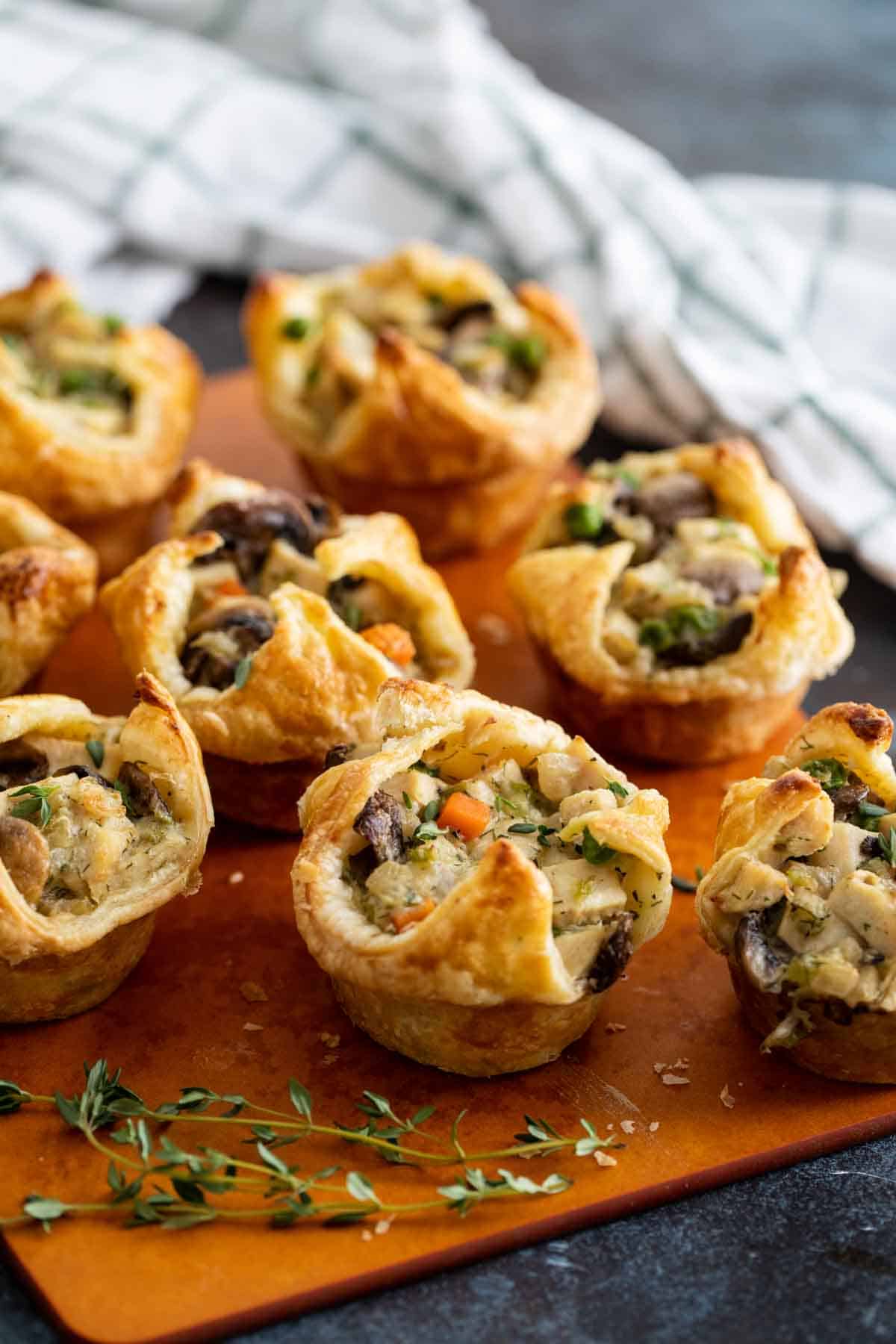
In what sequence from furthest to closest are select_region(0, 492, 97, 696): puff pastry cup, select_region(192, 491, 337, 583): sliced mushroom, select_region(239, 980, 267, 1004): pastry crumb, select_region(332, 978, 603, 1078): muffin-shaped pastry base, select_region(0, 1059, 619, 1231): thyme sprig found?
select_region(192, 491, 337, 583): sliced mushroom < select_region(0, 492, 97, 696): puff pastry cup < select_region(239, 980, 267, 1004): pastry crumb < select_region(332, 978, 603, 1078): muffin-shaped pastry base < select_region(0, 1059, 619, 1231): thyme sprig

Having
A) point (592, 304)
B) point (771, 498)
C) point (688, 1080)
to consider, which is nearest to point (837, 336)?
point (592, 304)

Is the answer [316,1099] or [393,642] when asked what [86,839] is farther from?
[393,642]

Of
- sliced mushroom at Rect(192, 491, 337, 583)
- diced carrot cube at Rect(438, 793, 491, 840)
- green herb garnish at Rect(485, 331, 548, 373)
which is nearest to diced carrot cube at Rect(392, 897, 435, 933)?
diced carrot cube at Rect(438, 793, 491, 840)

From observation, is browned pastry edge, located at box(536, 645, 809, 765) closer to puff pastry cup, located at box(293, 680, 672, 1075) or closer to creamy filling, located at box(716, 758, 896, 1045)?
puff pastry cup, located at box(293, 680, 672, 1075)

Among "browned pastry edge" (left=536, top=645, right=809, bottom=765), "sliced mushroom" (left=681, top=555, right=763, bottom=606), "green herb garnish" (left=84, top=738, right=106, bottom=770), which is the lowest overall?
"browned pastry edge" (left=536, top=645, right=809, bottom=765)

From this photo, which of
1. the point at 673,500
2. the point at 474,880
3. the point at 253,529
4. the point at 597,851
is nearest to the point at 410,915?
the point at 474,880

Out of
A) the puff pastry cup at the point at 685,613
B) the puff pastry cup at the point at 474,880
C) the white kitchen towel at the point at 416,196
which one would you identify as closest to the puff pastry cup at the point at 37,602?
the puff pastry cup at the point at 474,880
